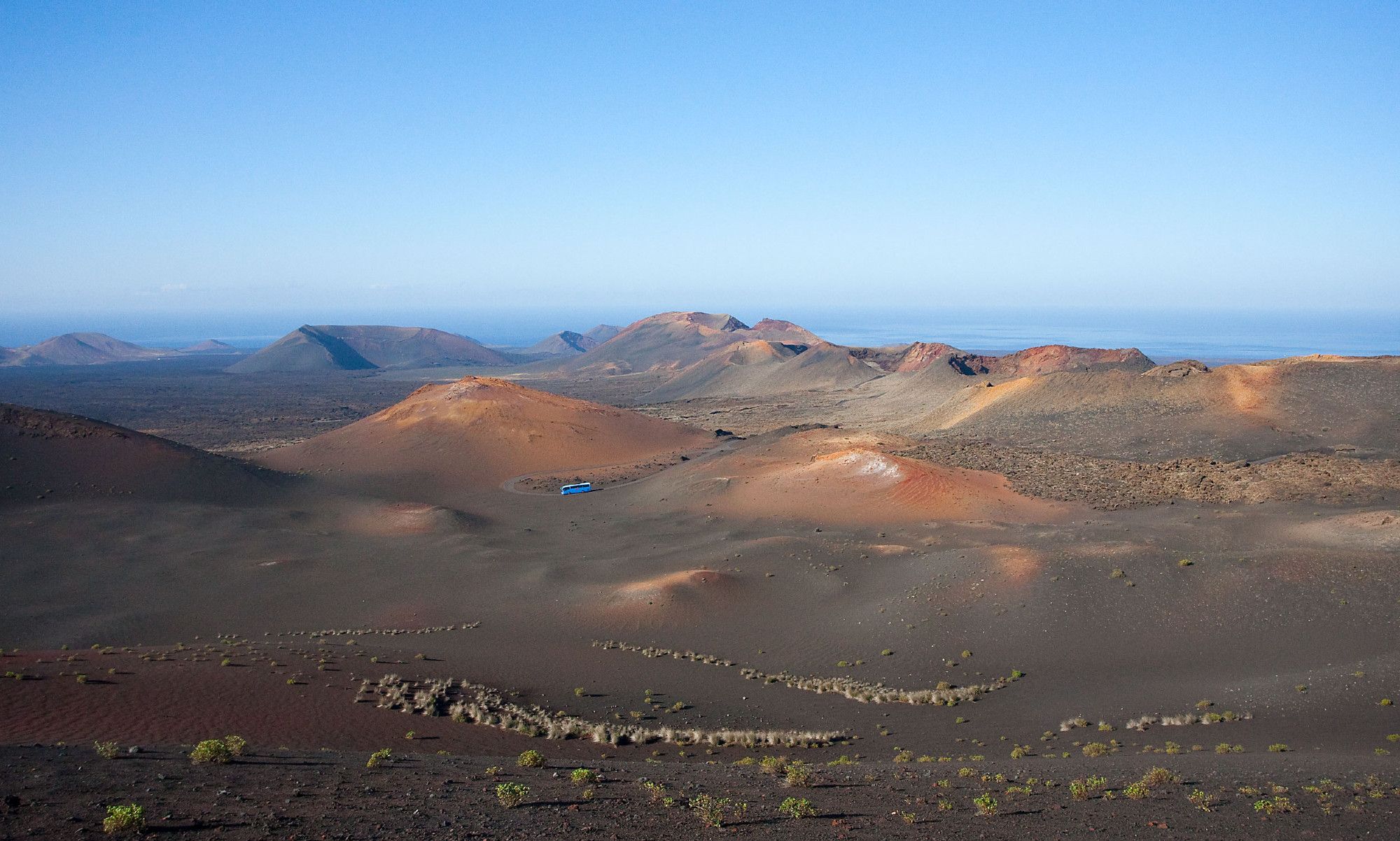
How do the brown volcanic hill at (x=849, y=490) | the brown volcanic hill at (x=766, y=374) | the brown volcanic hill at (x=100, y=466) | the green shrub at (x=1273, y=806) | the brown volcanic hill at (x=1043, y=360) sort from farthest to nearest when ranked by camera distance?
the brown volcanic hill at (x=766, y=374) → the brown volcanic hill at (x=1043, y=360) → the brown volcanic hill at (x=100, y=466) → the brown volcanic hill at (x=849, y=490) → the green shrub at (x=1273, y=806)

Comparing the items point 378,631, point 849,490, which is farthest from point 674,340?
point 378,631

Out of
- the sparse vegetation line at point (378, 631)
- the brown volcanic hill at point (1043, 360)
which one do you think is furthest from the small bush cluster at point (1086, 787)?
the brown volcanic hill at point (1043, 360)

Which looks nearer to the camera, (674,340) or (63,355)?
(674,340)

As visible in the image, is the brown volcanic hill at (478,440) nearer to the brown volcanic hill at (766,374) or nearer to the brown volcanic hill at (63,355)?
the brown volcanic hill at (766,374)

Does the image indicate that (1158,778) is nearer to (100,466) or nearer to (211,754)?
(211,754)

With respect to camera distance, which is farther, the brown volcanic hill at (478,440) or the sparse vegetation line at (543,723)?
the brown volcanic hill at (478,440)

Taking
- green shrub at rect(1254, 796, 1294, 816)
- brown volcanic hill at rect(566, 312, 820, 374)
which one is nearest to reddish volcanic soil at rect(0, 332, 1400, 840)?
green shrub at rect(1254, 796, 1294, 816)
